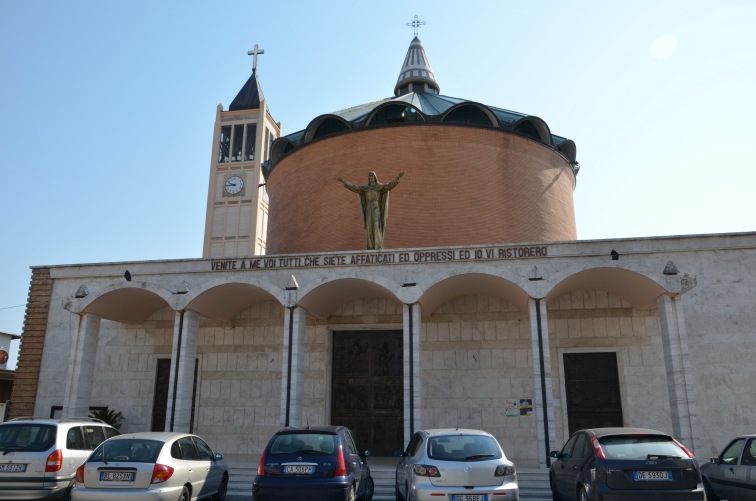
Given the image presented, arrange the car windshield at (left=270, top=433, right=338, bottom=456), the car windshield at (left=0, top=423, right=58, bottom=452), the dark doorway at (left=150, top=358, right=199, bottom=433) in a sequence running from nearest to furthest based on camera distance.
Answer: the car windshield at (left=270, top=433, right=338, bottom=456) < the car windshield at (left=0, top=423, right=58, bottom=452) < the dark doorway at (left=150, top=358, right=199, bottom=433)

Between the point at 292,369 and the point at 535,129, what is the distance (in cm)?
1389

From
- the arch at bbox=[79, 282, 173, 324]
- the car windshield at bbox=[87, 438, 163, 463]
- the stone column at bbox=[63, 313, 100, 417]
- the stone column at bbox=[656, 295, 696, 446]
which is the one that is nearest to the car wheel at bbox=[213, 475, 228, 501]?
the car windshield at bbox=[87, 438, 163, 463]

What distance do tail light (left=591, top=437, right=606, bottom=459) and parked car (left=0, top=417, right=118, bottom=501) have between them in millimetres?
8018

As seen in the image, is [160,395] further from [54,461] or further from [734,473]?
[734,473]

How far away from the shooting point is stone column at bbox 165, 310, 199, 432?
1545 centimetres

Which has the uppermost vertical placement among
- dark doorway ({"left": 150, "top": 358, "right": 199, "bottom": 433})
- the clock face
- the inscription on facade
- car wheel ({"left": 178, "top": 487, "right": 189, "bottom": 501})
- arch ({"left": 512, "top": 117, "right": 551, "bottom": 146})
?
the clock face

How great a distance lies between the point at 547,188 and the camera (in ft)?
74.1

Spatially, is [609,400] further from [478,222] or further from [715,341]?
[478,222]

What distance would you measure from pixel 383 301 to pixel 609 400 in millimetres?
6683

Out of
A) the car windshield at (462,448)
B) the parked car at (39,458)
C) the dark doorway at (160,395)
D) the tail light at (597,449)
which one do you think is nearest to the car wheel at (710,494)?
the tail light at (597,449)

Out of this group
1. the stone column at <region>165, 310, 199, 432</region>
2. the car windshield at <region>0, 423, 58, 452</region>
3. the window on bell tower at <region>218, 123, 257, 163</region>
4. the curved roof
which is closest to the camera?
the car windshield at <region>0, 423, 58, 452</region>

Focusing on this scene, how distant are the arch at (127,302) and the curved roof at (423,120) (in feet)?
29.7

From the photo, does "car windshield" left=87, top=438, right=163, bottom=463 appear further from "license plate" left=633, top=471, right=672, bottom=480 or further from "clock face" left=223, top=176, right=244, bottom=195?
"clock face" left=223, top=176, right=244, bottom=195

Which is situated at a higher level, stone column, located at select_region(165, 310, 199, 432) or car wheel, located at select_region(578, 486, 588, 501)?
stone column, located at select_region(165, 310, 199, 432)
